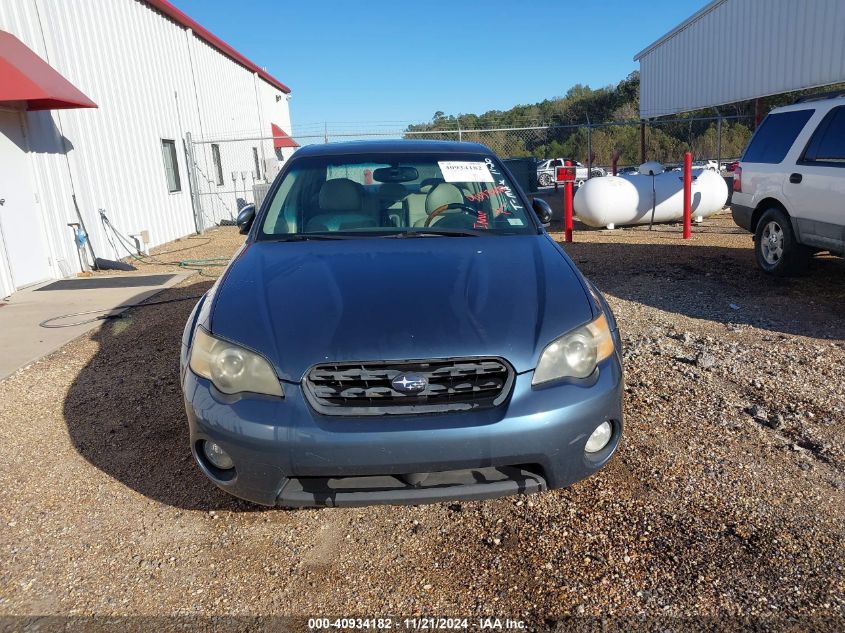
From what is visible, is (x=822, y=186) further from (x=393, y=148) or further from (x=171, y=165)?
(x=171, y=165)

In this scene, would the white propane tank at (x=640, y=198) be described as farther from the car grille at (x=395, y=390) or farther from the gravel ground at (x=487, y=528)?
the car grille at (x=395, y=390)

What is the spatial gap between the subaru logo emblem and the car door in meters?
5.43

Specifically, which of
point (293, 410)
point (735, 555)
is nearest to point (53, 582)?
point (293, 410)

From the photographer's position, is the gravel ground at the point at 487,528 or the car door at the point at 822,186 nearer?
the gravel ground at the point at 487,528

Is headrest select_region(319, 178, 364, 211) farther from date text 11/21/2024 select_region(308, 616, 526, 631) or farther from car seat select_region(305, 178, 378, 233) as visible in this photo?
date text 11/21/2024 select_region(308, 616, 526, 631)

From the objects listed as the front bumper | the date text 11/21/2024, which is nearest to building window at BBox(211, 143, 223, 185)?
the front bumper

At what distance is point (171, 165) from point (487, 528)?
550 inches

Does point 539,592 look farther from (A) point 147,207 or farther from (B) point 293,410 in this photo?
(A) point 147,207

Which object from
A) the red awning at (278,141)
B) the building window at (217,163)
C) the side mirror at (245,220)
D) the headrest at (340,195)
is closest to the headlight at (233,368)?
the headrest at (340,195)

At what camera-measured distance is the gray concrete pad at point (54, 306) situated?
18.6 ft

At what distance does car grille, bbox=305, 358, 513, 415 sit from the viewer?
92.2 inches

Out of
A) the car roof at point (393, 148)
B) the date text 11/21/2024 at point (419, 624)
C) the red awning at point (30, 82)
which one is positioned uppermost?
the red awning at point (30, 82)

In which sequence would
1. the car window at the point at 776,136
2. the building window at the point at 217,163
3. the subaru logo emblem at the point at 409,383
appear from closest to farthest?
the subaru logo emblem at the point at 409,383 < the car window at the point at 776,136 < the building window at the point at 217,163

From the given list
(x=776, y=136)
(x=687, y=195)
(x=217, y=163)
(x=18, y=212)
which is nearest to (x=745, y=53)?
(x=687, y=195)
